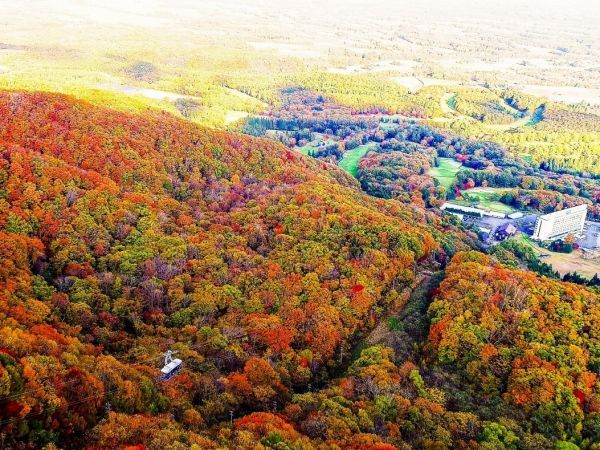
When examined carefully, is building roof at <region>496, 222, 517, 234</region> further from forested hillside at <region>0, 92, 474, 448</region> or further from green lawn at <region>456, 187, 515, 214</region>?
forested hillside at <region>0, 92, 474, 448</region>

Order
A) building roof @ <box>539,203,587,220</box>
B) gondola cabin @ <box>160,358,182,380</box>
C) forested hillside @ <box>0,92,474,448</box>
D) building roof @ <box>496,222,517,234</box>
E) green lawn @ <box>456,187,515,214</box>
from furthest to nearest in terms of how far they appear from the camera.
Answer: green lawn @ <box>456,187,515,214</box>, building roof @ <box>496,222,517,234</box>, building roof @ <box>539,203,587,220</box>, gondola cabin @ <box>160,358,182,380</box>, forested hillside @ <box>0,92,474,448</box>

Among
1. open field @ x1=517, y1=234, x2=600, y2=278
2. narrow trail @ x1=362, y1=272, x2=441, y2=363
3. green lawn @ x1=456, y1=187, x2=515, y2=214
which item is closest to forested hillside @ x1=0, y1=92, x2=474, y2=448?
narrow trail @ x1=362, y1=272, x2=441, y2=363

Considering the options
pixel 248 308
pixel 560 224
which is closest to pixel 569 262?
pixel 560 224

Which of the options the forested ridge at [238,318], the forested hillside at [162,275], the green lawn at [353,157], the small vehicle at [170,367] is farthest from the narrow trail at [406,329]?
the green lawn at [353,157]

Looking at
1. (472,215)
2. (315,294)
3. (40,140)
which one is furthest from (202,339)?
(472,215)

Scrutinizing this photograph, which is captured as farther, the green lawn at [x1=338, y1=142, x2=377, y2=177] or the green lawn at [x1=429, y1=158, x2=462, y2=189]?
the green lawn at [x1=338, y1=142, x2=377, y2=177]

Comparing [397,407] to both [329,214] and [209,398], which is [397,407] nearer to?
[209,398]

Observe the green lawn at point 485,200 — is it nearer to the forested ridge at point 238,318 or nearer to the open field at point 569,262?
the open field at point 569,262
